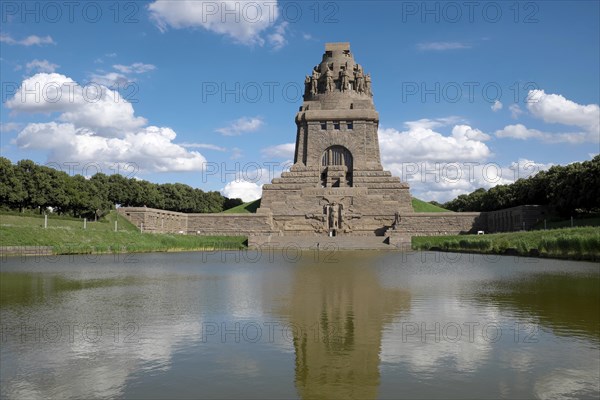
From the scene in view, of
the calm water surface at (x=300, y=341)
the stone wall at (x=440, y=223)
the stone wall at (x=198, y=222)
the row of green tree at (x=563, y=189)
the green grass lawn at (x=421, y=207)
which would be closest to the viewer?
the calm water surface at (x=300, y=341)

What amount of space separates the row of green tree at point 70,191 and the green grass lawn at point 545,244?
34.9m

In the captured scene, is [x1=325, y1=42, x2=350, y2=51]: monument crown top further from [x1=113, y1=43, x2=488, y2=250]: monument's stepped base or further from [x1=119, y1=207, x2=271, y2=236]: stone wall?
[x1=119, y1=207, x2=271, y2=236]: stone wall

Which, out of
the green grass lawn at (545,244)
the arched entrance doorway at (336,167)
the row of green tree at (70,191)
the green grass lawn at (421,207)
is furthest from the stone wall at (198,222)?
the green grass lawn at (545,244)

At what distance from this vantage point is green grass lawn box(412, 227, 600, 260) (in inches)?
985

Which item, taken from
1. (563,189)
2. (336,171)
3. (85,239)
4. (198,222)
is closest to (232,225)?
(198,222)

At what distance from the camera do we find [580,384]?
5945 millimetres

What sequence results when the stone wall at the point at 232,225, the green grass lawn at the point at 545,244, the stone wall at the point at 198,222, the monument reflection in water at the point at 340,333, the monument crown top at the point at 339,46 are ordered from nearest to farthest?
the monument reflection in water at the point at 340,333 < the green grass lawn at the point at 545,244 < the stone wall at the point at 198,222 < the stone wall at the point at 232,225 < the monument crown top at the point at 339,46

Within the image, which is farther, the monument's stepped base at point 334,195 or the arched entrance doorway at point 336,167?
the arched entrance doorway at point 336,167

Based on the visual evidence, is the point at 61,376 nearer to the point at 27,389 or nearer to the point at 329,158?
the point at 27,389

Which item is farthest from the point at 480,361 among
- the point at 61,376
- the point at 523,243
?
the point at 523,243

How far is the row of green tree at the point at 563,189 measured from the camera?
4481 centimetres

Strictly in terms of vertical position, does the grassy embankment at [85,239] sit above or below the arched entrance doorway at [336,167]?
below

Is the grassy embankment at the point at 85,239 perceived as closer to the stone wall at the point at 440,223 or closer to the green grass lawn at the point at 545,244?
the stone wall at the point at 440,223

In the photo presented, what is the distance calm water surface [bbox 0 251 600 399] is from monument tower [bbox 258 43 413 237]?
4037 cm
